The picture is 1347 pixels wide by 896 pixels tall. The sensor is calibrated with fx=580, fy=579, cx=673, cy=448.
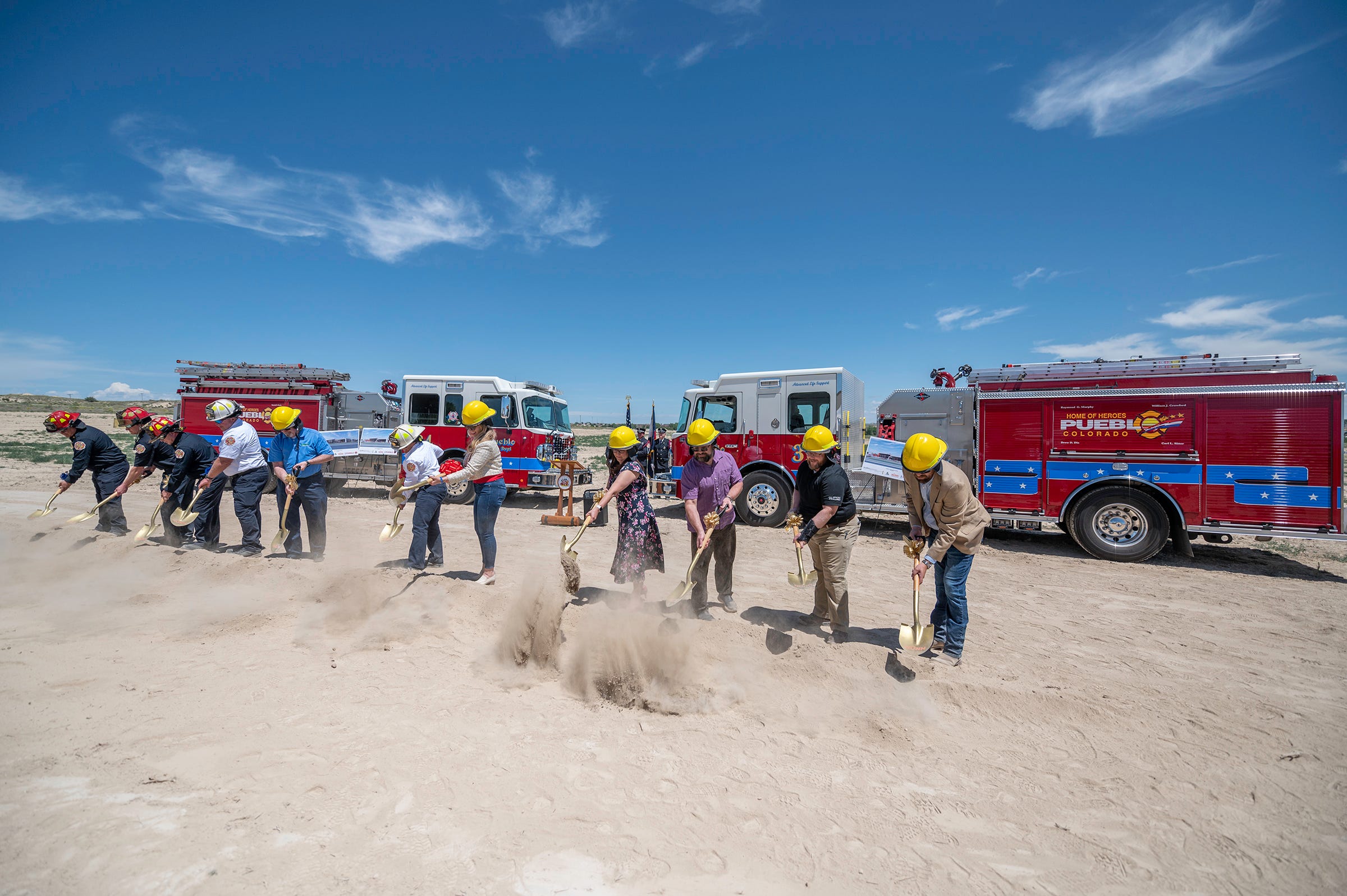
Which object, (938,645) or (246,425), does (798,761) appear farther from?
(246,425)

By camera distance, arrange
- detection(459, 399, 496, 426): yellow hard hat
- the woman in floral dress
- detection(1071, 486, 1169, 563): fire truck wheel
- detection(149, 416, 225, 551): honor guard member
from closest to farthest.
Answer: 1. the woman in floral dress
2. detection(459, 399, 496, 426): yellow hard hat
3. detection(149, 416, 225, 551): honor guard member
4. detection(1071, 486, 1169, 563): fire truck wheel

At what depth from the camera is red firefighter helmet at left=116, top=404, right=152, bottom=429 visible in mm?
7434

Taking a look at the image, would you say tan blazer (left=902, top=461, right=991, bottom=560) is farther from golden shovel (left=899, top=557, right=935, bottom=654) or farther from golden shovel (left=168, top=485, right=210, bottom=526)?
golden shovel (left=168, top=485, right=210, bottom=526)

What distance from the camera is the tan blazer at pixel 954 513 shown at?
14.4ft

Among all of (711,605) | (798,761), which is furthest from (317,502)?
(798,761)

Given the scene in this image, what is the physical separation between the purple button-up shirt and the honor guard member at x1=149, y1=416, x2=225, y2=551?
5.80 metres

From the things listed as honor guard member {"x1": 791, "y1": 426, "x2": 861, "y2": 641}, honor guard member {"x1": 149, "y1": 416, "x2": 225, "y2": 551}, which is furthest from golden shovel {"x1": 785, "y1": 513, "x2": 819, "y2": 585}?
honor guard member {"x1": 149, "y1": 416, "x2": 225, "y2": 551}

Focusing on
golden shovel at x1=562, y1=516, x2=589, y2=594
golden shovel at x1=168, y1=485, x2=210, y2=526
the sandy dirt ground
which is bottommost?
the sandy dirt ground

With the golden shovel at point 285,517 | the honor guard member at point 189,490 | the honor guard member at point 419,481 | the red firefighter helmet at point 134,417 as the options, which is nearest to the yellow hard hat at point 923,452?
the honor guard member at point 419,481

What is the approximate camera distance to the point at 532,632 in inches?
189

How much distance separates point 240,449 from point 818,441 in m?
6.30

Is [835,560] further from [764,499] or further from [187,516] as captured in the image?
[187,516]

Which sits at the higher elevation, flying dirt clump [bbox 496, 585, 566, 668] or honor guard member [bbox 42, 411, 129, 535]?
honor guard member [bbox 42, 411, 129, 535]

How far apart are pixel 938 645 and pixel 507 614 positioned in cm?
368
